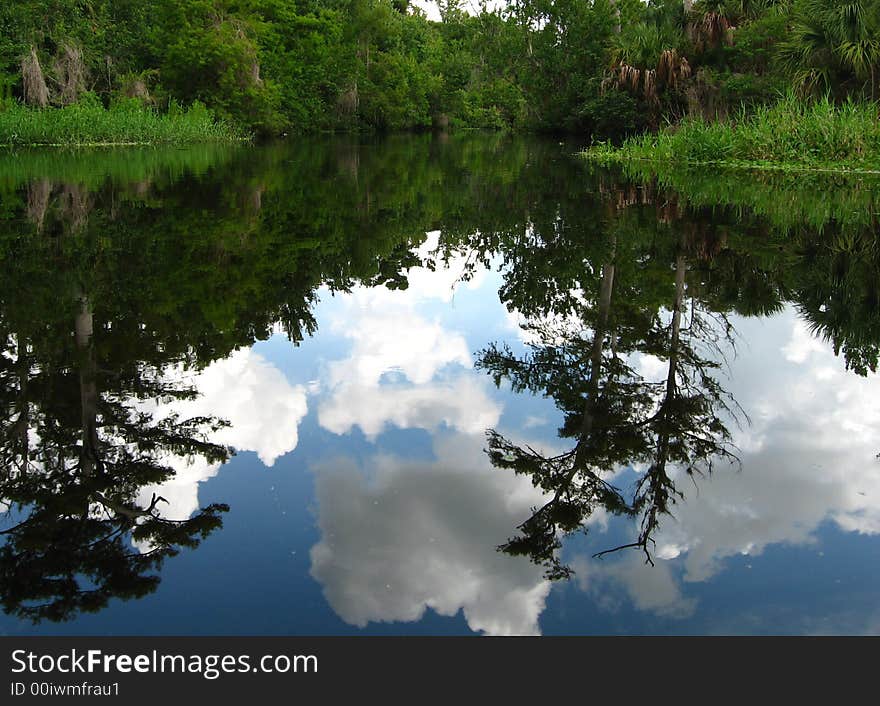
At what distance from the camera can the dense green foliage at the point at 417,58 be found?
25969mm

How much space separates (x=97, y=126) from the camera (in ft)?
93.2

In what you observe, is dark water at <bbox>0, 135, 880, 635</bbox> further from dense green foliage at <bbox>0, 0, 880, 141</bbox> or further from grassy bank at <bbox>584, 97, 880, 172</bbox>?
dense green foliage at <bbox>0, 0, 880, 141</bbox>

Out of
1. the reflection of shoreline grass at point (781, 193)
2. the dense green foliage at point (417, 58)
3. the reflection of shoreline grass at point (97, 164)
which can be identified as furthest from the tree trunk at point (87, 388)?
the dense green foliage at point (417, 58)

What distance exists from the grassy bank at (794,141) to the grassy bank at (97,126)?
64.7 ft

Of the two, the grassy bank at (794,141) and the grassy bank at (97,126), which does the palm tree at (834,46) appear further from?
the grassy bank at (97,126)

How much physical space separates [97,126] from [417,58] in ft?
147

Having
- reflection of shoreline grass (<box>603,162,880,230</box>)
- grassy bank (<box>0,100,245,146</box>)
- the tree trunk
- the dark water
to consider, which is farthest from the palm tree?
grassy bank (<box>0,100,245,146</box>)

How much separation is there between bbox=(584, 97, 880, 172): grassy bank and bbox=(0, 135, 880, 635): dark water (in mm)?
10287

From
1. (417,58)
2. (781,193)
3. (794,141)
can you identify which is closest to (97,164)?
(781,193)

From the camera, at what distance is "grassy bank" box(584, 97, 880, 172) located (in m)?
17.3

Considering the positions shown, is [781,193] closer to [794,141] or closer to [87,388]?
[794,141]
